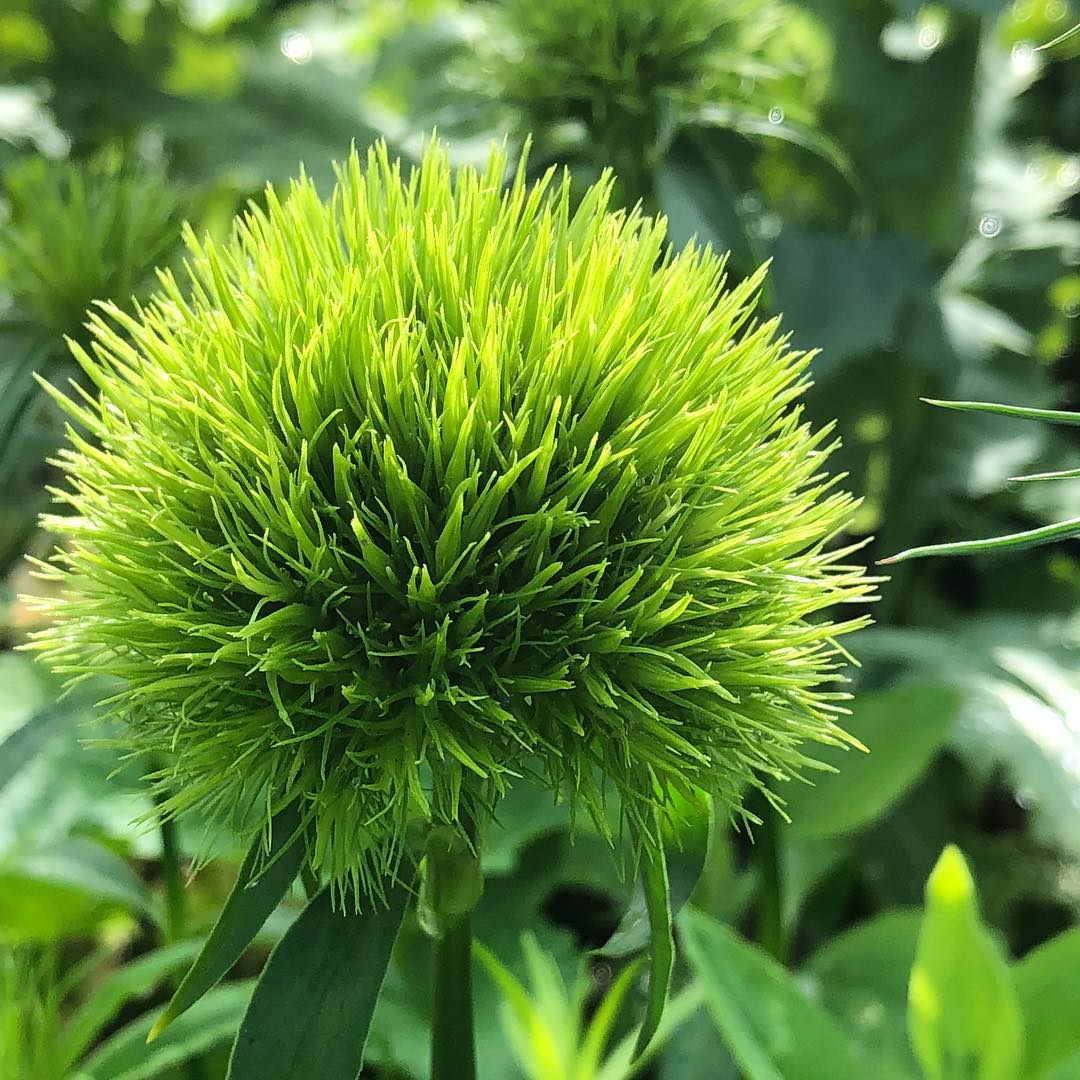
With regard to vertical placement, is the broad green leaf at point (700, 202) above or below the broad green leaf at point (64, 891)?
above

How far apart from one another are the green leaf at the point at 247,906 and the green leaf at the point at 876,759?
1.61 ft

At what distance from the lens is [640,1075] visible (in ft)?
2.71

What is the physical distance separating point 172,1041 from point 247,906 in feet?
0.86

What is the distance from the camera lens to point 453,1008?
38 centimetres

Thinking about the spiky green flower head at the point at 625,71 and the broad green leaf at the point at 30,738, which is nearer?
the broad green leaf at the point at 30,738

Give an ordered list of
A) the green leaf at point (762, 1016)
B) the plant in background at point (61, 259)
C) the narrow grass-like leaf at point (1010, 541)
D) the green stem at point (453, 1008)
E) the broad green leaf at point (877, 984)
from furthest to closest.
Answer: the broad green leaf at point (877, 984), the plant in background at point (61, 259), the green leaf at point (762, 1016), the green stem at point (453, 1008), the narrow grass-like leaf at point (1010, 541)

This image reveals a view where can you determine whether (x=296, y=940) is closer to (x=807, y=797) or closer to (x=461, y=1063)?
(x=461, y=1063)

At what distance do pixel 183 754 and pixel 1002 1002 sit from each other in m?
0.37

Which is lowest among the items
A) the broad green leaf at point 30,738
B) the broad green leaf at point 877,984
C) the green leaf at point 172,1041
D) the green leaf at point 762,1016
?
the broad green leaf at point 877,984

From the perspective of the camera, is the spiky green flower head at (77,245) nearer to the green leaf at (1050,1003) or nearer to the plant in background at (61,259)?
the plant in background at (61,259)

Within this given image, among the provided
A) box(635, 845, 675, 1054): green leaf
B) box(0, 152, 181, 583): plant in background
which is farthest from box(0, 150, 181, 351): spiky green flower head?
box(635, 845, 675, 1054): green leaf

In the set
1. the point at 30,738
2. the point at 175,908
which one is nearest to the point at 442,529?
the point at 30,738

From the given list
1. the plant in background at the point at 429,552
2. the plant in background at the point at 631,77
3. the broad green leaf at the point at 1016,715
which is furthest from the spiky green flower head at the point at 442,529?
the broad green leaf at the point at 1016,715

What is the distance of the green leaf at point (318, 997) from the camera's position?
33 centimetres
